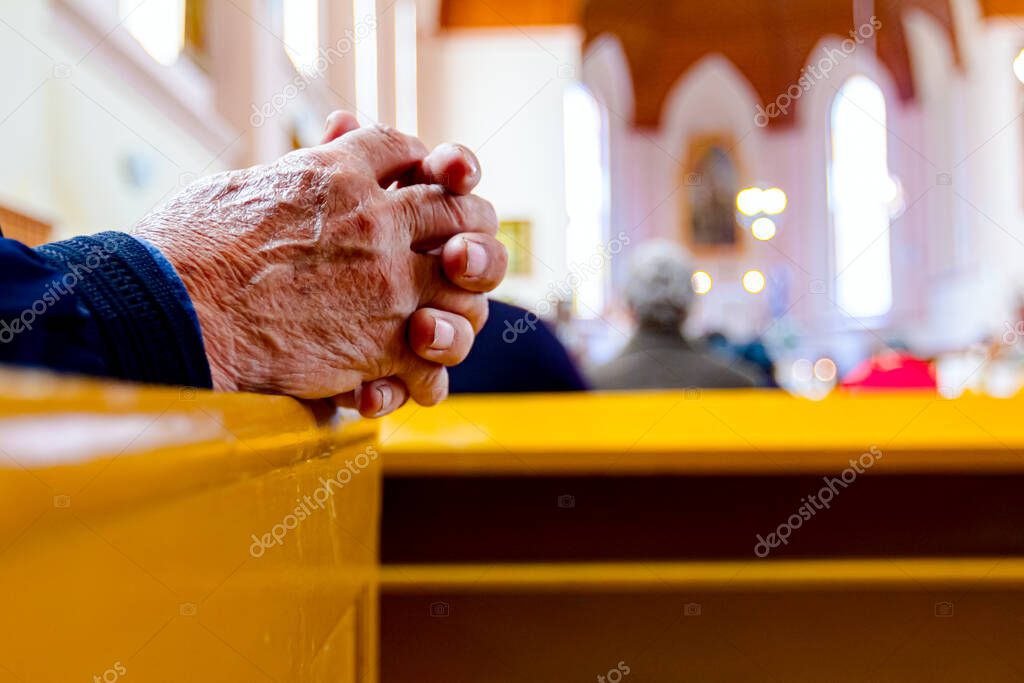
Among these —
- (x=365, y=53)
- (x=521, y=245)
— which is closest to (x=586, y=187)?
(x=521, y=245)

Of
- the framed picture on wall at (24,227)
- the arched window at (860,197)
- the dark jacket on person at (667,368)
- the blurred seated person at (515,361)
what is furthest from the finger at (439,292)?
the arched window at (860,197)

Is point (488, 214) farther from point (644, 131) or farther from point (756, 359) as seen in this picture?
point (644, 131)

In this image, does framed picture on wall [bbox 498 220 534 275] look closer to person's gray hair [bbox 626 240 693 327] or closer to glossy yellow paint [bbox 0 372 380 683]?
person's gray hair [bbox 626 240 693 327]

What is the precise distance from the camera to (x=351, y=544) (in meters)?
0.62

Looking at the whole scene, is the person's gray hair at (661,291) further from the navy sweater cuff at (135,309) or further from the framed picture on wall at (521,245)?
the framed picture on wall at (521,245)

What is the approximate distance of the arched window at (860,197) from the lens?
37.7ft

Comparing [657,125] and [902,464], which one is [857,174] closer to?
[657,125]

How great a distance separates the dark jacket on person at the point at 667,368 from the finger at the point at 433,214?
1634 mm

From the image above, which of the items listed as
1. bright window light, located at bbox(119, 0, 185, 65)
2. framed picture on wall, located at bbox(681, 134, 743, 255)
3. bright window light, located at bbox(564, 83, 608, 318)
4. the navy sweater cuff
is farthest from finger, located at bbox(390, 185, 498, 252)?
framed picture on wall, located at bbox(681, 134, 743, 255)

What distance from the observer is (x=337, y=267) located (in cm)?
64

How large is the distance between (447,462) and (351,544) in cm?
13

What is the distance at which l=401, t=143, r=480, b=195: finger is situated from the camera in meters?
0.76

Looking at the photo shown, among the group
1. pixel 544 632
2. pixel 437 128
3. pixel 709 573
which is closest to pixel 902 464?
pixel 709 573

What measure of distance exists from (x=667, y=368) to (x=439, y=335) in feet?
5.52
